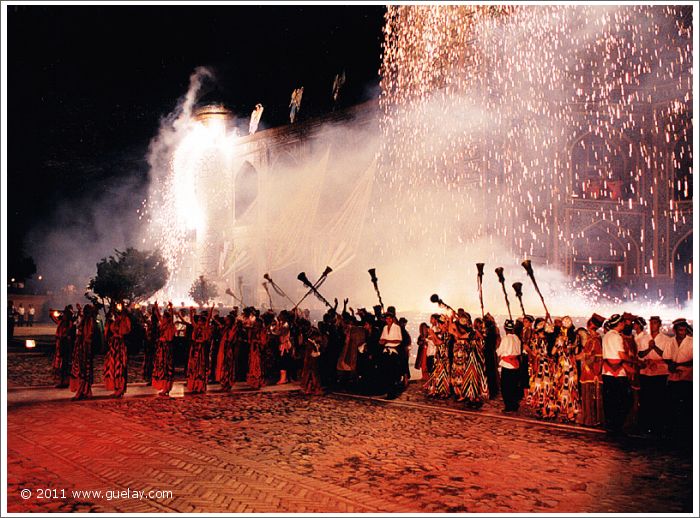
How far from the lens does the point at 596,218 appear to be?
29.9 metres

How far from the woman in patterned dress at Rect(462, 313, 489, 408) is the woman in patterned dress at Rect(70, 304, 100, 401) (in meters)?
6.45

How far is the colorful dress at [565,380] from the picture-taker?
9531 millimetres

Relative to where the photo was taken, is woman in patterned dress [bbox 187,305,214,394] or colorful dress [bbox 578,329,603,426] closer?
colorful dress [bbox 578,329,603,426]

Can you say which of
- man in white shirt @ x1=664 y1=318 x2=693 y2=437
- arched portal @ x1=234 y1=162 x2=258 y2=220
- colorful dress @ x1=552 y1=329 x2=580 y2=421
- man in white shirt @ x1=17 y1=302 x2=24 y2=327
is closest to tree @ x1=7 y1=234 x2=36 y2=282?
man in white shirt @ x1=17 y1=302 x2=24 y2=327

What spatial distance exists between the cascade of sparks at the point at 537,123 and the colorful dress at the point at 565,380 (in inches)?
679

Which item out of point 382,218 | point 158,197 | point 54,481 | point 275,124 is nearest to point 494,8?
point 382,218

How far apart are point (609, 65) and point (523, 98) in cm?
646

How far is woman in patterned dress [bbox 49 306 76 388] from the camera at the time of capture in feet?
39.7

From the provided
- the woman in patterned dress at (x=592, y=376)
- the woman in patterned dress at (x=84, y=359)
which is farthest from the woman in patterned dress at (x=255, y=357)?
the woman in patterned dress at (x=592, y=376)

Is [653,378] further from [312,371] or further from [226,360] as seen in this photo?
[226,360]

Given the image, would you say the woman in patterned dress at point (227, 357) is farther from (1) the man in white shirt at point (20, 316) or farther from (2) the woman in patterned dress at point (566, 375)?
(1) the man in white shirt at point (20, 316)

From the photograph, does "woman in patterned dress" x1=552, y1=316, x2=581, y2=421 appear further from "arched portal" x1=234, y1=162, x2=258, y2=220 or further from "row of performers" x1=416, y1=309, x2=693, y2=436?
"arched portal" x1=234, y1=162, x2=258, y2=220

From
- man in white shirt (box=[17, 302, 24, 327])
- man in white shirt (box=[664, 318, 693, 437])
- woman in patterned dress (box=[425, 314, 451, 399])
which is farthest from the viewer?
man in white shirt (box=[17, 302, 24, 327])

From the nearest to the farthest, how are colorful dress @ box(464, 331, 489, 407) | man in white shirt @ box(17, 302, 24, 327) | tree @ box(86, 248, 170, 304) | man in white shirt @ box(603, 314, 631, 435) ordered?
man in white shirt @ box(603, 314, 631, 435) → colorful dress @ box(464, 331, 489, 407) → tree @ box(86, 248, 170, 304) → man in white shirt @ box(17, 302, 24, 327)
